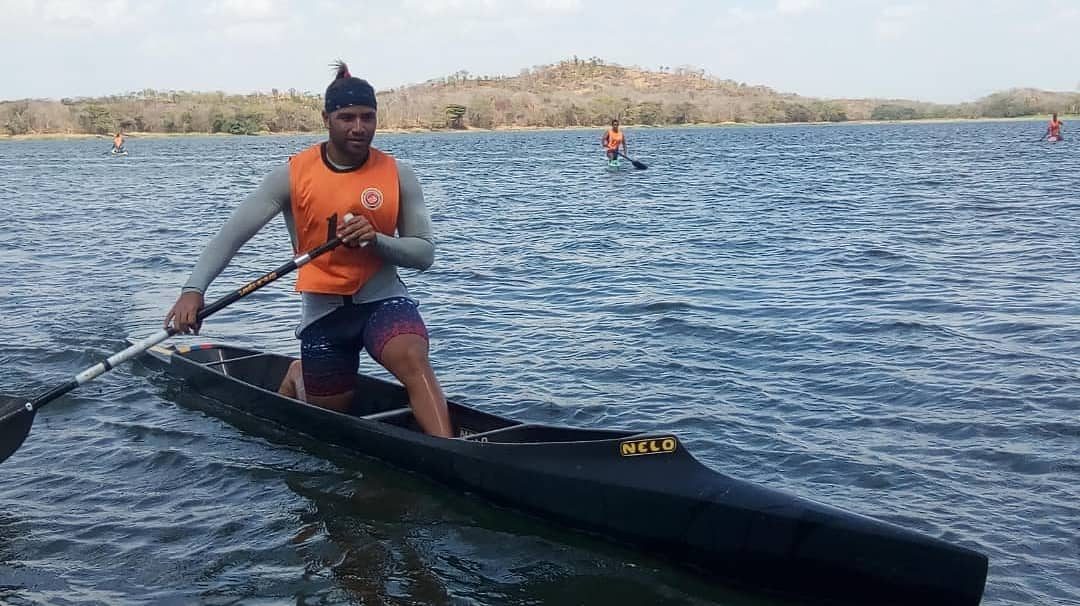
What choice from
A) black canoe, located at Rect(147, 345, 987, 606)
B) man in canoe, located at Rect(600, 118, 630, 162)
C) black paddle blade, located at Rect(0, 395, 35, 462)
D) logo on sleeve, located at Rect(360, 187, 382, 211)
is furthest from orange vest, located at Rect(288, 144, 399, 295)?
man in canoe, located at Rect(600, 118, 630, 162)

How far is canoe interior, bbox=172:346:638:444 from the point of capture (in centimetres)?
622

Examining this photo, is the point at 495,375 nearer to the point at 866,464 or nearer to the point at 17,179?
the point at 866,464

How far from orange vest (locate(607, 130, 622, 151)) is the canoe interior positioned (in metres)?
28.9

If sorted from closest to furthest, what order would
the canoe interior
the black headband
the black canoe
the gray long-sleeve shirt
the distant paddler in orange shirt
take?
the black canoe
the black headband
the gray long-sleeve shirt
the canoe interior
the distant paddler in orange shirt

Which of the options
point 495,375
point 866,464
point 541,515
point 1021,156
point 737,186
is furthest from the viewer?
point 1021,156

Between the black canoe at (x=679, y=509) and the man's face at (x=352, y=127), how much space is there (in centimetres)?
186

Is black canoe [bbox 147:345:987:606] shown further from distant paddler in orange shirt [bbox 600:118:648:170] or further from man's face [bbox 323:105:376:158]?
distant paddler in orange shirt [bbox 600:118:648:170]

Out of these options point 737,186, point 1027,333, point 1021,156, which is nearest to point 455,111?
point 1021,156

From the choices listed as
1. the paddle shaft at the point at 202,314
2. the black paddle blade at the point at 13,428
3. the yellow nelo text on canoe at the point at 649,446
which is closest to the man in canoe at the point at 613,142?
the paddle shaft at the point at 202,314

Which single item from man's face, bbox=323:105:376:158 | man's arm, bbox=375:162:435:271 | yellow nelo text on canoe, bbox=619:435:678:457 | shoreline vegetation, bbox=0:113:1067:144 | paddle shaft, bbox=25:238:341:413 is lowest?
yellow nelo text on canoe, bbox=619:435:678:457

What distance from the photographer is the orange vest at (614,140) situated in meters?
36.9

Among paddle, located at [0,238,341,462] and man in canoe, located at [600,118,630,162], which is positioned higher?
man in canoe, located at [600,118,630,162]

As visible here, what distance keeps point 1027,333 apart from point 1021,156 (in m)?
40.2

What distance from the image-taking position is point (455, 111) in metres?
134
